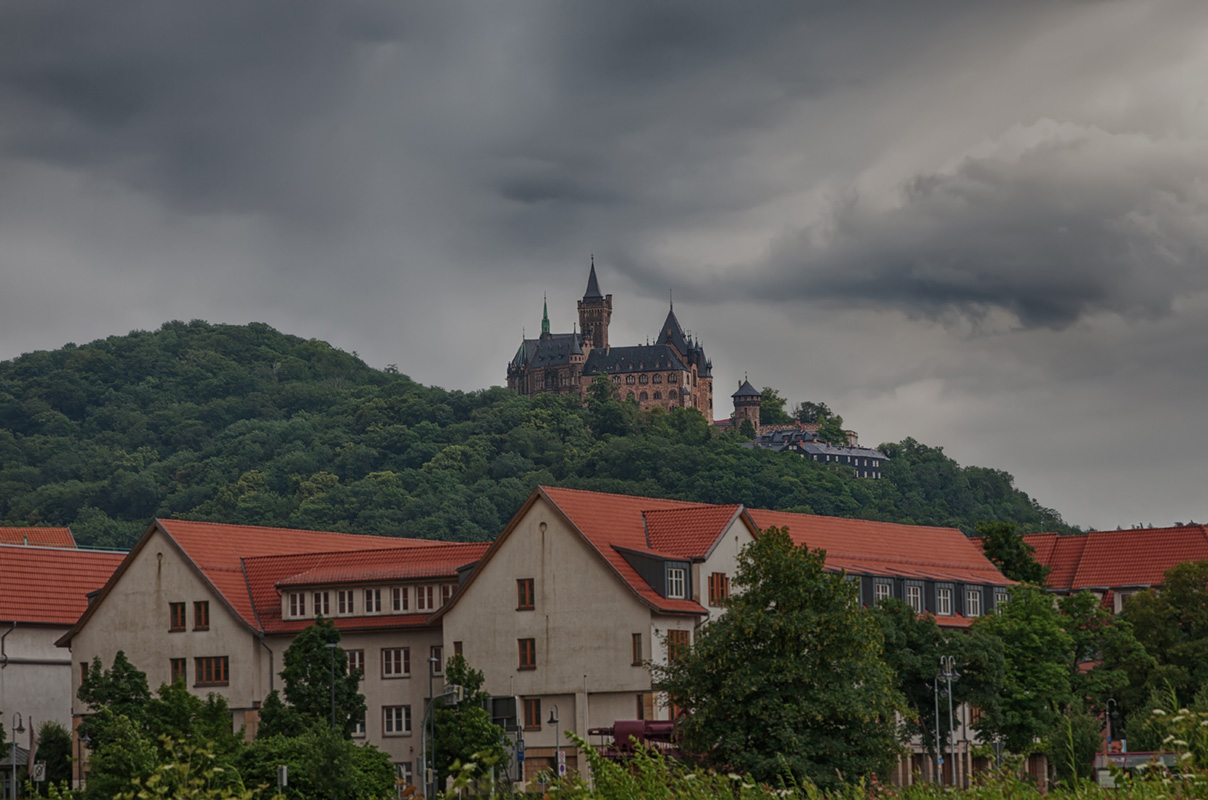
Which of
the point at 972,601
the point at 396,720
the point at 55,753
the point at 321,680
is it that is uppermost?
the point at 972,601

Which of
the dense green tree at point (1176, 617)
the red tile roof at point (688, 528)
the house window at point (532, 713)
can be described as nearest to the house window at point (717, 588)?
Result: the red tile roof at point (688, 528)

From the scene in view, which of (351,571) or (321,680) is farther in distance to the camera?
(351,571)

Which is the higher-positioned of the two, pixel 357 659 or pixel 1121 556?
pixel 1121 556

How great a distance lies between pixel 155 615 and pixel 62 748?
29.8ft

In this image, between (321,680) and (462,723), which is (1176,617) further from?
(321,680)

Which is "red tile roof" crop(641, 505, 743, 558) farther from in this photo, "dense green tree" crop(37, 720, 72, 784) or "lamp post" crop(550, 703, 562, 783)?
"dense green tree" crop(37, 720, 72, 784)

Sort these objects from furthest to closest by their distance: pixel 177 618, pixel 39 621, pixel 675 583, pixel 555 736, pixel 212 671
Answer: pixel 39 621 → pixel 177 618 → pixel 212 671 → pixel 675 583 → pixel 555 736

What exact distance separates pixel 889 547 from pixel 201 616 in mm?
40954

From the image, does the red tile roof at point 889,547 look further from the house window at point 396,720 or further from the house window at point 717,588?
the house window at point 396,720

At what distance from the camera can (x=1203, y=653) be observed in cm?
9481

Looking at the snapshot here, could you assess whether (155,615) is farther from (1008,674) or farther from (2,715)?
(1008,674)

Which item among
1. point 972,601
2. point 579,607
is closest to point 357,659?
point 579,607

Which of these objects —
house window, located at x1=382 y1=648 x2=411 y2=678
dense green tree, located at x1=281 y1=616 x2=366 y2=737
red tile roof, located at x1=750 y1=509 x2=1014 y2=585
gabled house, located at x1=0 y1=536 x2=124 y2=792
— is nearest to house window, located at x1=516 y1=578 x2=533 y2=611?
house window, located at x1=382 y1=648 x2=411 y2=678

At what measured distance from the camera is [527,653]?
80.2 metres
